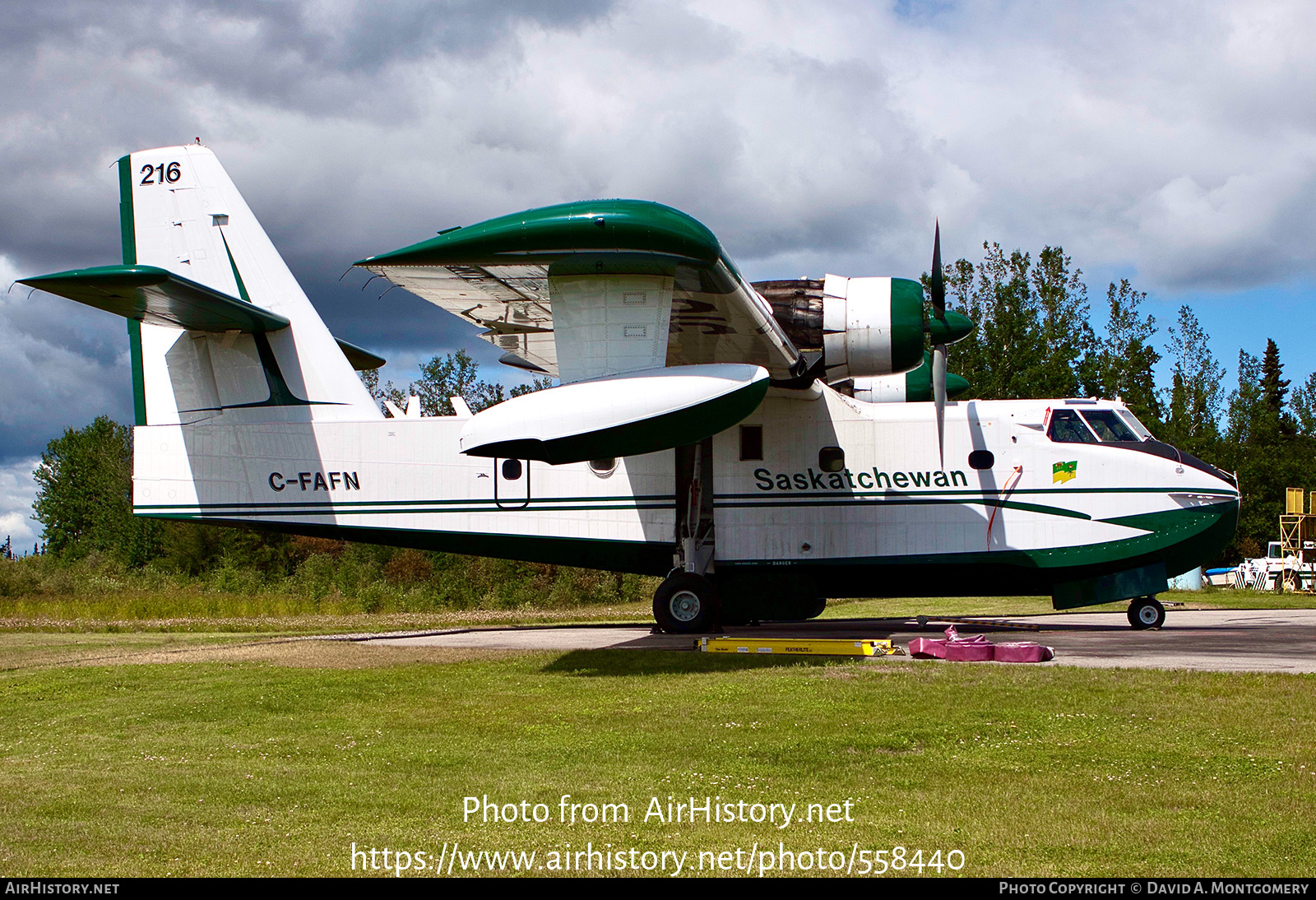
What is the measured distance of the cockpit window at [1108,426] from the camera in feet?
46.6

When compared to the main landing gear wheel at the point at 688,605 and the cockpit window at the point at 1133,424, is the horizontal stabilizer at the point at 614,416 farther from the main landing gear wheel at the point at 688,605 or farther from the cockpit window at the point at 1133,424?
the cockpit window at the point at 1133,424

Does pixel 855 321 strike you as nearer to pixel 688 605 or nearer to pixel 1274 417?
pixel 688 605

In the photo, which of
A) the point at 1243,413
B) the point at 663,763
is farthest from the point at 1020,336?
the point at 663,763

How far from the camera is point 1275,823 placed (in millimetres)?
4598

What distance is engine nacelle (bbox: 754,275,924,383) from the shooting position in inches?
467

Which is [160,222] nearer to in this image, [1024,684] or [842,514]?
[842,514]

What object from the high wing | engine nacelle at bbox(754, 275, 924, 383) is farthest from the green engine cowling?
the high wing

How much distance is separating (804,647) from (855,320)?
3.91 metres

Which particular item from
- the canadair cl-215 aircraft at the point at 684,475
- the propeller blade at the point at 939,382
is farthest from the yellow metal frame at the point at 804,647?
the propeller blade at the point at 939,382

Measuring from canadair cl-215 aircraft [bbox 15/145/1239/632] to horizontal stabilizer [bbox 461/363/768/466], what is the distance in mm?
2568

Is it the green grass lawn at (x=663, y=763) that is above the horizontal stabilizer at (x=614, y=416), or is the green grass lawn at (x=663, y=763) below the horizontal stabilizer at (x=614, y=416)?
below

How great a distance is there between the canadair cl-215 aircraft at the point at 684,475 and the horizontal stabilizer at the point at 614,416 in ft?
8.42

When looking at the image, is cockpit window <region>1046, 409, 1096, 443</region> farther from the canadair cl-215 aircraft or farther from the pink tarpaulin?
the pink tarpaulin

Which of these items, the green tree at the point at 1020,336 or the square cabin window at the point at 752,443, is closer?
the square cabin window at the point at 752,443
